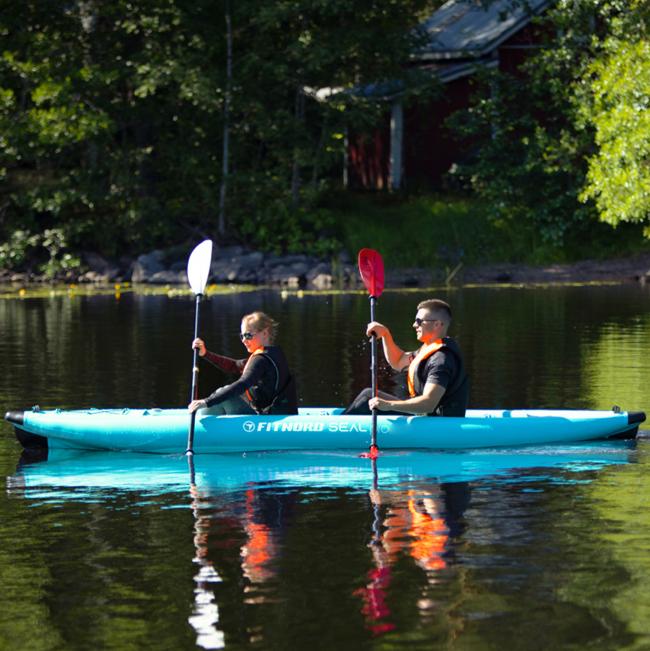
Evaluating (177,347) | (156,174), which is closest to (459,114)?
(156,174)

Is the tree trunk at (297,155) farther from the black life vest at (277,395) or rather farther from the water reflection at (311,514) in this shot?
the water reflection at (311,514)

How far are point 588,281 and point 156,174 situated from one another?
11.3 meters

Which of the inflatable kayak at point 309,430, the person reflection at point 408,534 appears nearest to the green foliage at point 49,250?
the inflatable kayak at point 309,430

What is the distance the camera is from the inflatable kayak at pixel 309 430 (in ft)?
39.4

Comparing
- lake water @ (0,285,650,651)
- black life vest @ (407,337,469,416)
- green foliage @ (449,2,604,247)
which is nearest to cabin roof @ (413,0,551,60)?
green foliage @ (449,2,604,247)

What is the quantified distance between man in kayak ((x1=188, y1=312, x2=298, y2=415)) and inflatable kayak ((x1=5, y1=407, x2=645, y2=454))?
208 millimetres

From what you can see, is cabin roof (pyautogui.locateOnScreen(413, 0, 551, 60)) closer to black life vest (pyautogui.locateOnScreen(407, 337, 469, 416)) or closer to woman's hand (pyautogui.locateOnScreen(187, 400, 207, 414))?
black life vest (pyautogui.locateOnScreen(407, 337, 469, 416))

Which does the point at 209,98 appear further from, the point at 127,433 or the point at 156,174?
the point at 127,433

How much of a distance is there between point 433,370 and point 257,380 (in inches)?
54.1

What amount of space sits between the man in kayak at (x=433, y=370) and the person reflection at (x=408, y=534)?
1170 millimetres

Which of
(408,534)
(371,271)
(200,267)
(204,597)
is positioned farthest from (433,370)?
(204,597)

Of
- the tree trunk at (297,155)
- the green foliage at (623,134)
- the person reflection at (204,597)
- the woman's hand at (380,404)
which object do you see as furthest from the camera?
the tree trunk at (297,155)

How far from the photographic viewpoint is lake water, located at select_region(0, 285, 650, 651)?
709cm

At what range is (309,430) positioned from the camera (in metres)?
12.0
